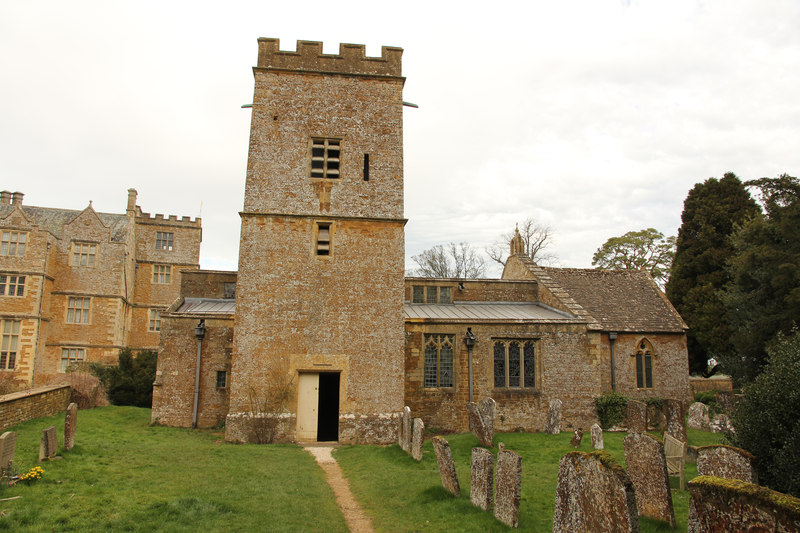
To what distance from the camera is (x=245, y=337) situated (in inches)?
632

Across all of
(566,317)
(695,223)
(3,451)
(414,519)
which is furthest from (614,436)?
(695,223)

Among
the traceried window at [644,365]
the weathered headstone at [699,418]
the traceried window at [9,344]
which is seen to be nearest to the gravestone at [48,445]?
the weathered headstone at [699,418]

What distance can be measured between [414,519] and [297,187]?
1154 centimetres

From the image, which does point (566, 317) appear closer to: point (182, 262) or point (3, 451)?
point (3, 451)

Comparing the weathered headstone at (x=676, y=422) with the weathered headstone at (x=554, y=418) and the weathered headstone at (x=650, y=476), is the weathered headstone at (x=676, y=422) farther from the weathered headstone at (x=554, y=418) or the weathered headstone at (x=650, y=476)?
the weathered headstone at (x=650, y=476)

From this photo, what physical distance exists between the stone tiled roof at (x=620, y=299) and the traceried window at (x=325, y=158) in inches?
478

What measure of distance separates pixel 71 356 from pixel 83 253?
253 inches

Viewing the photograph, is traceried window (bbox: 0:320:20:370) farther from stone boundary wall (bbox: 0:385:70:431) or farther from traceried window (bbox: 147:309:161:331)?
stone boundary wall (bbox: 0:385:70:431)

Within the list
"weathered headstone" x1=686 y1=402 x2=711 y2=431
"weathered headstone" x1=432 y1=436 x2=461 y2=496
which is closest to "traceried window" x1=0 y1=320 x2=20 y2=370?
"weathered headstone" x1=432 y1=436 x2=461 y2=496

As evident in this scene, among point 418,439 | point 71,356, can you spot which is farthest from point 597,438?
point 71,356

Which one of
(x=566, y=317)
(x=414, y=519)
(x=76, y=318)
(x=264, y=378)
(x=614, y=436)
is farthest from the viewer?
(x=76, y=318)

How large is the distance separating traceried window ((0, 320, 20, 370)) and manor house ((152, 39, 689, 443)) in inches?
620

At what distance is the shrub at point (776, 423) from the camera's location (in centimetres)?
781

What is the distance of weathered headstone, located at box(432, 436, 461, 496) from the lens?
940 cm
